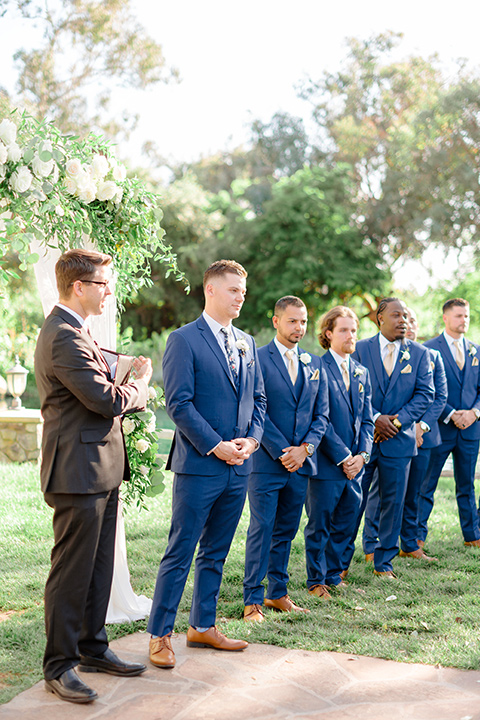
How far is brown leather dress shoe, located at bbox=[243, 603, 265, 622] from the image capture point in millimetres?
4941

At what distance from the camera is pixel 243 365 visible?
4484 mm

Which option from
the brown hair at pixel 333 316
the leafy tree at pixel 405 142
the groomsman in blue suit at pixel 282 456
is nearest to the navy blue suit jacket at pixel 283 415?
the groomsman in blue suit at pixel 282 456

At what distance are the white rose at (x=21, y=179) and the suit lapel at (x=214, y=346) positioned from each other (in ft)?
4.20

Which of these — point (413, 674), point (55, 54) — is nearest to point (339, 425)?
point (413, 674)

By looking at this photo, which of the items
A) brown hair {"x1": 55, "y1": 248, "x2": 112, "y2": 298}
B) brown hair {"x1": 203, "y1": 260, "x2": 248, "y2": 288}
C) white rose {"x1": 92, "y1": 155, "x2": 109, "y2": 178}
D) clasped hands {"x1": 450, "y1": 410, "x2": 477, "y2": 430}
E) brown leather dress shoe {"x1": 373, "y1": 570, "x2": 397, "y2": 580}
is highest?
white rose {"x1": 92, "y1": 155, "x2": 109, "y2": 178}

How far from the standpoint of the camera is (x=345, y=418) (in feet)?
18.8

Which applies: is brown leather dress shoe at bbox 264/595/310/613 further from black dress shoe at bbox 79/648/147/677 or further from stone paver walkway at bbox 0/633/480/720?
black dress shoe at bbox 79/648/147/677

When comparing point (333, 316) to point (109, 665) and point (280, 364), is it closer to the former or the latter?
point (280, 364)

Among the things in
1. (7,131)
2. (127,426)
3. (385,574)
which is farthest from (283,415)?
(7,131)

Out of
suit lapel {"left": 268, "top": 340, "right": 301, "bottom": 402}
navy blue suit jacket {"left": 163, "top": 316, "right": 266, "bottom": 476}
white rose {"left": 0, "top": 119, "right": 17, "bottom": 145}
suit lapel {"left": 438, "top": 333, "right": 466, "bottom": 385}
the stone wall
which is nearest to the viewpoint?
white rose {"left": 0, "top": 119, "right": 17, "bottom": 145}

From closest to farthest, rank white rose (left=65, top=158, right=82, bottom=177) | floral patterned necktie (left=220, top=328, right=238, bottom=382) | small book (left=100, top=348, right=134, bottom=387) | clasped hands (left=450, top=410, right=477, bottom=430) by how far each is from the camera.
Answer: small book (left=100, top=348, right=134, bottom=387), white rose (left=65, top=158, right=82, bottom=177), floral patterned necktie (left=220, top=328, right=238, bottom=382), clasped hands (left=450, top=410, right=477, bottom=430)

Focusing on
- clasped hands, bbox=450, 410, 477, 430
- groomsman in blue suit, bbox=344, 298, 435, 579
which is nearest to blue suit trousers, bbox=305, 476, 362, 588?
groomsman in blue suit, bbox=344, 298, 435, 579

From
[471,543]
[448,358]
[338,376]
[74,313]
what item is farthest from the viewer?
[448,358]

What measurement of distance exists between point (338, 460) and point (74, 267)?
108 inches
